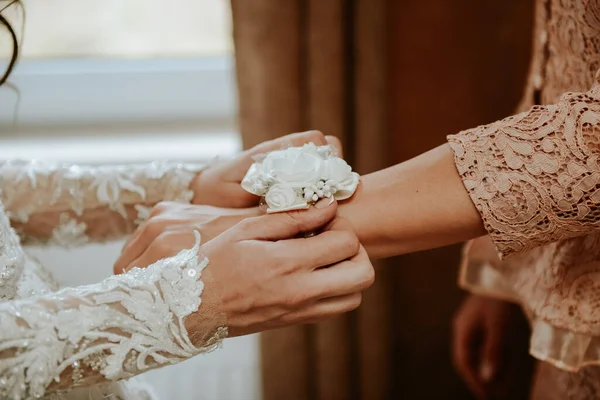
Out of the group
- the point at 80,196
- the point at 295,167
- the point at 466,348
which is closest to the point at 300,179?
the point at 295,167

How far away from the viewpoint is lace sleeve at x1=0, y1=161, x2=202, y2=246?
3.11ft

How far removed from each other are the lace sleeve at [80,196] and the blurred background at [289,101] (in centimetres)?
19

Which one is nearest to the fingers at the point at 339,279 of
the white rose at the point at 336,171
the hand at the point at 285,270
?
the hand at the point at 285,270

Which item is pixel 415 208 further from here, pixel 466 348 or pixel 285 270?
pixel 466 348

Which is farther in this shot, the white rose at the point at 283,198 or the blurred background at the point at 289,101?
the blurred background at the point at 289,101

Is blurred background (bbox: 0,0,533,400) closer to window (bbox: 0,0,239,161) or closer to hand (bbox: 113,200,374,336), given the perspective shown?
window (bbox: 0,0,239,161)

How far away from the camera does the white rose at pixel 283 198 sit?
70 centimetres

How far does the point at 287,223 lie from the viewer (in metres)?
0.70

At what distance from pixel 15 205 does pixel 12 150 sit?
31.6 inches

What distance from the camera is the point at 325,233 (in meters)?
0.70

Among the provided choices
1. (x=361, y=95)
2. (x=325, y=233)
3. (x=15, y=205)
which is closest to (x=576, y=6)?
(x=325, y=233)

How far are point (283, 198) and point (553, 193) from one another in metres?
0.30

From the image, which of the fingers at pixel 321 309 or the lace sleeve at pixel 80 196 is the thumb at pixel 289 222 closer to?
the fingers at pixel 321 309

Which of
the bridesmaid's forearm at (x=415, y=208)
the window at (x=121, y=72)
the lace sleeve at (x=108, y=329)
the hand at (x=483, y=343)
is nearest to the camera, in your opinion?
the lace sleeve at (x=108, y=329)
